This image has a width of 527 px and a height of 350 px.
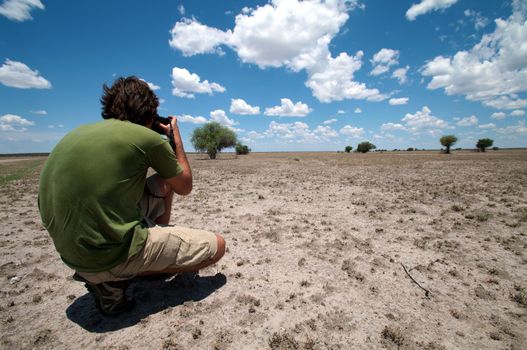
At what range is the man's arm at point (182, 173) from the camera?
99.7 inches

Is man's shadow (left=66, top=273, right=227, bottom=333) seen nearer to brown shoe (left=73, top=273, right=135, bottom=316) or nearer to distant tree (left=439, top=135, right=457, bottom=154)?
brown shoe (left=73, top=273, right=135, bottom=316)

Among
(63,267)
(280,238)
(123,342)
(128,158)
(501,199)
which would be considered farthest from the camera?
(501,199)

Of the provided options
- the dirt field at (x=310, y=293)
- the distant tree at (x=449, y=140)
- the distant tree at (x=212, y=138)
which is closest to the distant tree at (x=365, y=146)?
the distant tree at (x=449, y=140)

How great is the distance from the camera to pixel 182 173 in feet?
8.29

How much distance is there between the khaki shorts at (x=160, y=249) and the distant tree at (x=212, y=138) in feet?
183

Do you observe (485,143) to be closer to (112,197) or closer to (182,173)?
(182,173)

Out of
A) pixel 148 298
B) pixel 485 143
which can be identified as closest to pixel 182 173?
pixel 148 298

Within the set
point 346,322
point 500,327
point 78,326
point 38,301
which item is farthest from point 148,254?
point 500,327

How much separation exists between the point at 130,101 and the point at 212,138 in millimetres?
57779

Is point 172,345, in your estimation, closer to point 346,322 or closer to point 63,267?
point 346,322

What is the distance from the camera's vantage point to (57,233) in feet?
6.91

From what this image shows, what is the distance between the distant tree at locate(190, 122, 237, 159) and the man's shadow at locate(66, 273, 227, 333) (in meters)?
55.6

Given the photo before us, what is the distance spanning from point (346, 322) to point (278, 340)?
77cm

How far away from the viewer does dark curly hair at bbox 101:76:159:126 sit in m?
2.41
